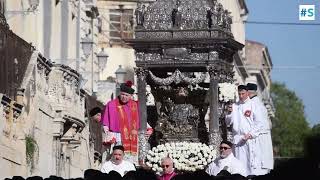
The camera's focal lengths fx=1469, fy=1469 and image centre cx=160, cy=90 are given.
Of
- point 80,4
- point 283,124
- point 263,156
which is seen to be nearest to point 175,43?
point 263,156

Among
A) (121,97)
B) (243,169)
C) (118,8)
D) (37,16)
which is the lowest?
(243,169)

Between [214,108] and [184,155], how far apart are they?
4.19 ft

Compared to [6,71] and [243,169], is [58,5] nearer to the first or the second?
[6,71]

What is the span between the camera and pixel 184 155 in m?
23.8

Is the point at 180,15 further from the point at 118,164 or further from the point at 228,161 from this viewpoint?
the point at 228,161

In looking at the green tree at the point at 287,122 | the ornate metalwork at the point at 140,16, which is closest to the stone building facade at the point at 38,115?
the ornate metalwork at the point at 140,16

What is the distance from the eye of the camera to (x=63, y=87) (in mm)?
41750

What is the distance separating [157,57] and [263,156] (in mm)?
3256

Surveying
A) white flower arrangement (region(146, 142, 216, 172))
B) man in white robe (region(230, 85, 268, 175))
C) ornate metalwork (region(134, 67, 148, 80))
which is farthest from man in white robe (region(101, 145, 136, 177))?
ornate metalwork (region(134, 67, 148, 80))

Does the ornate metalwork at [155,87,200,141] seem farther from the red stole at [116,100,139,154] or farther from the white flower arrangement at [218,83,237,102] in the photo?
the red stole at [116,100,139,154]

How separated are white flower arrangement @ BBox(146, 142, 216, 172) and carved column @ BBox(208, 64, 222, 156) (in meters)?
0.53

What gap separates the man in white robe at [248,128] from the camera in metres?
22.6

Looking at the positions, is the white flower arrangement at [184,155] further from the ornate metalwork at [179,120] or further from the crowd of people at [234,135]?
the ornate metalwork at [179,120]

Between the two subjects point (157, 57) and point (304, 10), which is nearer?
point (157, 57)
